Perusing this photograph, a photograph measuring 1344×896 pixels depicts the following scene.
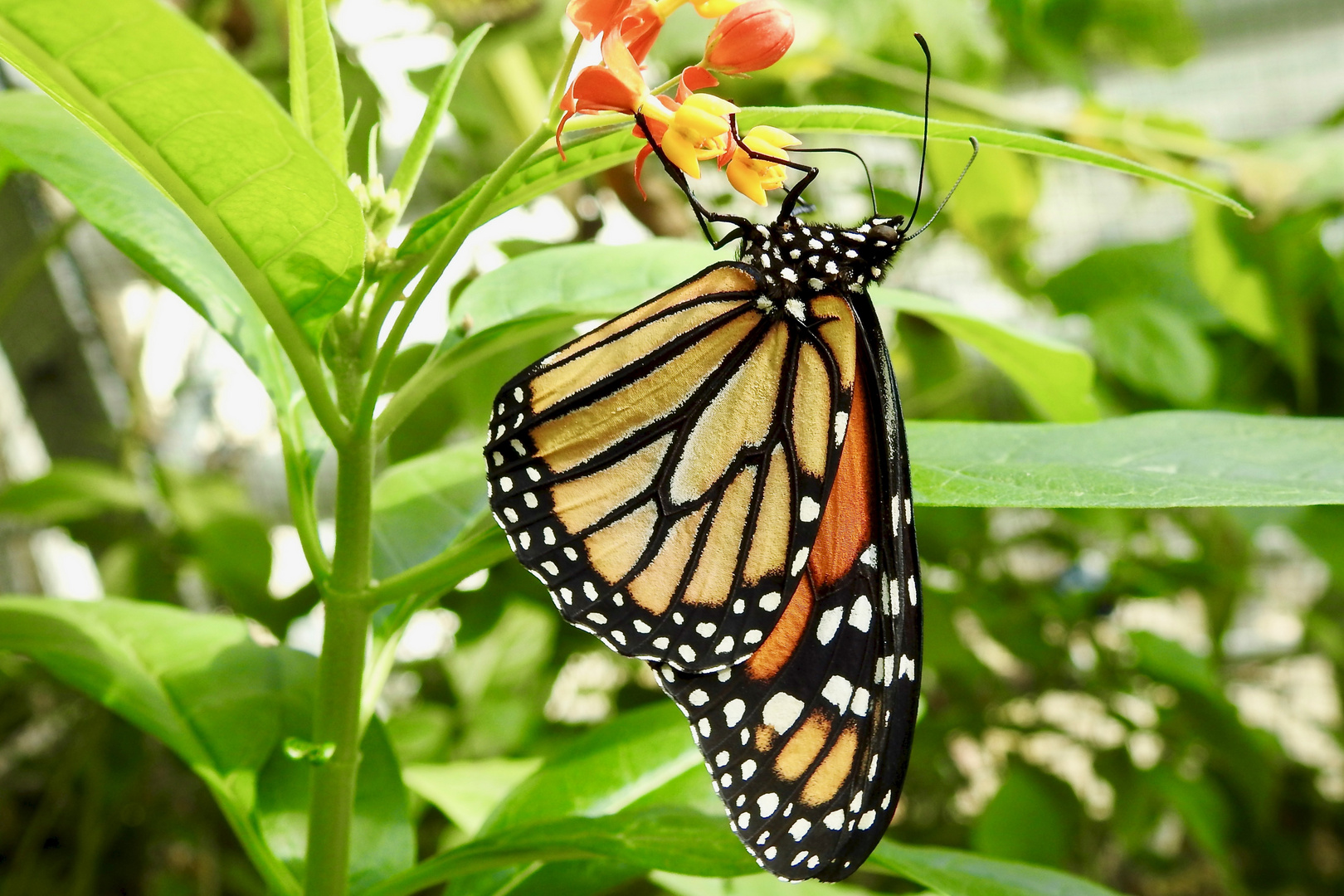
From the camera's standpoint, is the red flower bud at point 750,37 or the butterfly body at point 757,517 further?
the butterfly body at point 757,517

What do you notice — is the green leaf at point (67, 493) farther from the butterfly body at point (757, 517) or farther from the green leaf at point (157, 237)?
the butterfly body at point (757, 517)

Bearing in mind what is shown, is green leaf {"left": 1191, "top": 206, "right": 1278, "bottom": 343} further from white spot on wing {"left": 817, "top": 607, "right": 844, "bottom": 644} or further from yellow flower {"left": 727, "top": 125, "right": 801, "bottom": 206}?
yellow flower {"left": 727, "top": 125, "right": 801, "bottom": 206}

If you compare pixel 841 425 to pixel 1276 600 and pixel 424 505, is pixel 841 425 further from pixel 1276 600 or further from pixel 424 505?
pixel 1276 600

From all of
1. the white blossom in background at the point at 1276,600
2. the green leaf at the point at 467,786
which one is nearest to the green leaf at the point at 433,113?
the green leaf at the point at 467,786

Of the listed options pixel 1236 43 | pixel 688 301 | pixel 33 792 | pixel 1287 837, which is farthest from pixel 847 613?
pixel 1236 43

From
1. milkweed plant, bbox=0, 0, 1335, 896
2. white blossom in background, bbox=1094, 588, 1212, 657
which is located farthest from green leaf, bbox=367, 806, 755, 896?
white blossom in background, bbox=1094, 588, 1212, 657
